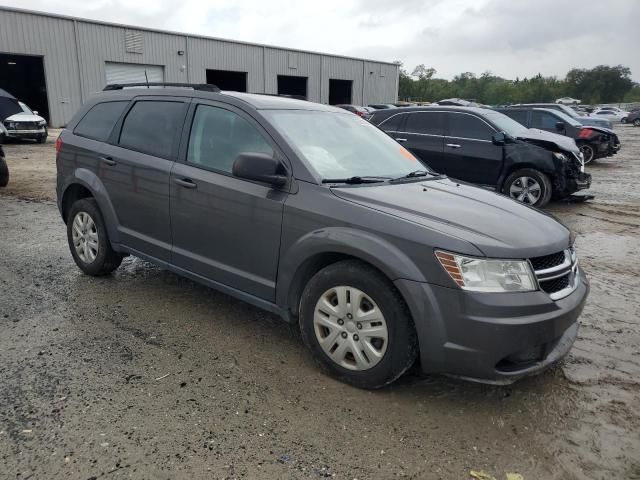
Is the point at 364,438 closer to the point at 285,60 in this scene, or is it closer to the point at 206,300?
the point at 206,300

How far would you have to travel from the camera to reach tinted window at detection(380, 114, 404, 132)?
1001 centimetres

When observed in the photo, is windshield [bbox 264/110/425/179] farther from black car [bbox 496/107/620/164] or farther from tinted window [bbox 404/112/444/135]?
black car [bbox 496/107/620/164]

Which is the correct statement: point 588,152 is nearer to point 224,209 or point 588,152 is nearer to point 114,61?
point 224,209

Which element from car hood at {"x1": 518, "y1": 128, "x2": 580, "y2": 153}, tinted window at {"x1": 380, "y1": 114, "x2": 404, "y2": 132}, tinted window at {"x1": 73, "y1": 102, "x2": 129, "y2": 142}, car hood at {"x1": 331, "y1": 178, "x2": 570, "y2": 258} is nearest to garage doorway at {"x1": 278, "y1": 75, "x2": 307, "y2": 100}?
tinted window at {"x1": 380, "y1": 114, "x2": 404, "y2": 132}

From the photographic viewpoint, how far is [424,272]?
9.02 feet

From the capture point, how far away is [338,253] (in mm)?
3166

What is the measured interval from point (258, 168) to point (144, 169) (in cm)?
142

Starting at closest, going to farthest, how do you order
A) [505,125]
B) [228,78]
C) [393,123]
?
1. [505,125]
2. [393,123]
3. [228,78]

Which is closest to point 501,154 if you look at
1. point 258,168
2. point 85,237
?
point 258,168

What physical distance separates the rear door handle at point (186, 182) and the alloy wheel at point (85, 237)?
1.33 m

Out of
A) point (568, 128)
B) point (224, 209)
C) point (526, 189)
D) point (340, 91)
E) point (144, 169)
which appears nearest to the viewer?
point (224, 209)

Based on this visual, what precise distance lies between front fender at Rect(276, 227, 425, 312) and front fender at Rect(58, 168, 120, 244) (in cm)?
199

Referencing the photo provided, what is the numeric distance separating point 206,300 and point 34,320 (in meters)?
1.33

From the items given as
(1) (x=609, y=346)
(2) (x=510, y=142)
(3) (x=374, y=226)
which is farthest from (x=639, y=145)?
(3) (x=374, y=226)
